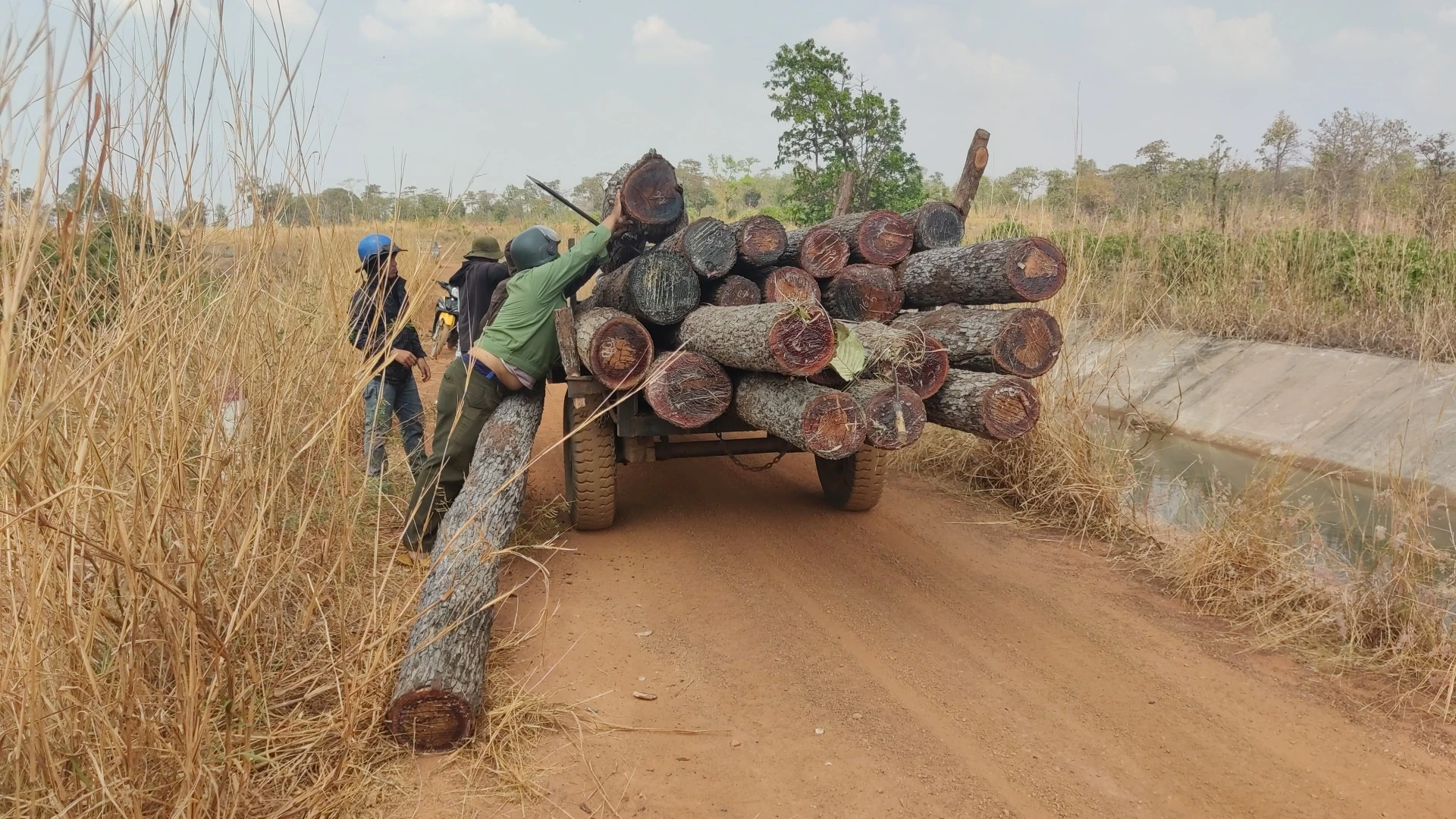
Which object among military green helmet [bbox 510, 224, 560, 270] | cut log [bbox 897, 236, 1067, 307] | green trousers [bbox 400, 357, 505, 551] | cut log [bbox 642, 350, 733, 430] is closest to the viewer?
cut log [bbox 897, 236, 1067, 307]

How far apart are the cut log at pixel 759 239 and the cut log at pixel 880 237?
1.14ft

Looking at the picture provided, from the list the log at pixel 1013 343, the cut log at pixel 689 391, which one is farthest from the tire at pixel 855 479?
the log at pixel 1013 343

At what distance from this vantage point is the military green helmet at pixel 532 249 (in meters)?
5.19

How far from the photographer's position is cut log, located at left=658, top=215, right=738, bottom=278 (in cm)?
422

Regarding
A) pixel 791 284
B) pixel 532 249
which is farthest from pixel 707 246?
pixel 532 249

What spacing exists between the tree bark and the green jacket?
87.4 inches

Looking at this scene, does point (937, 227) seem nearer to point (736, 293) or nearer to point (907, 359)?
point (736, 293)

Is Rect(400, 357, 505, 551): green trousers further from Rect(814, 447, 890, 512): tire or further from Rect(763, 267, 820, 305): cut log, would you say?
Rect(814, 447, 890, 512): tire

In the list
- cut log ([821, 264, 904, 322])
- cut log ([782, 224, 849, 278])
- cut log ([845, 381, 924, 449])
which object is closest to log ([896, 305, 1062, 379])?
cut log ([845, 381, 924, 449])

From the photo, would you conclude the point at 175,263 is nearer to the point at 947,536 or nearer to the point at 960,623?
the point at 960,623

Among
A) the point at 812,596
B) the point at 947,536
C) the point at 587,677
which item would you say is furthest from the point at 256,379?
the point at 947,536

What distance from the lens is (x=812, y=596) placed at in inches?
165

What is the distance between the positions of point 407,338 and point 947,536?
383 centimetres

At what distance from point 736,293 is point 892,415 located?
4.54ft
